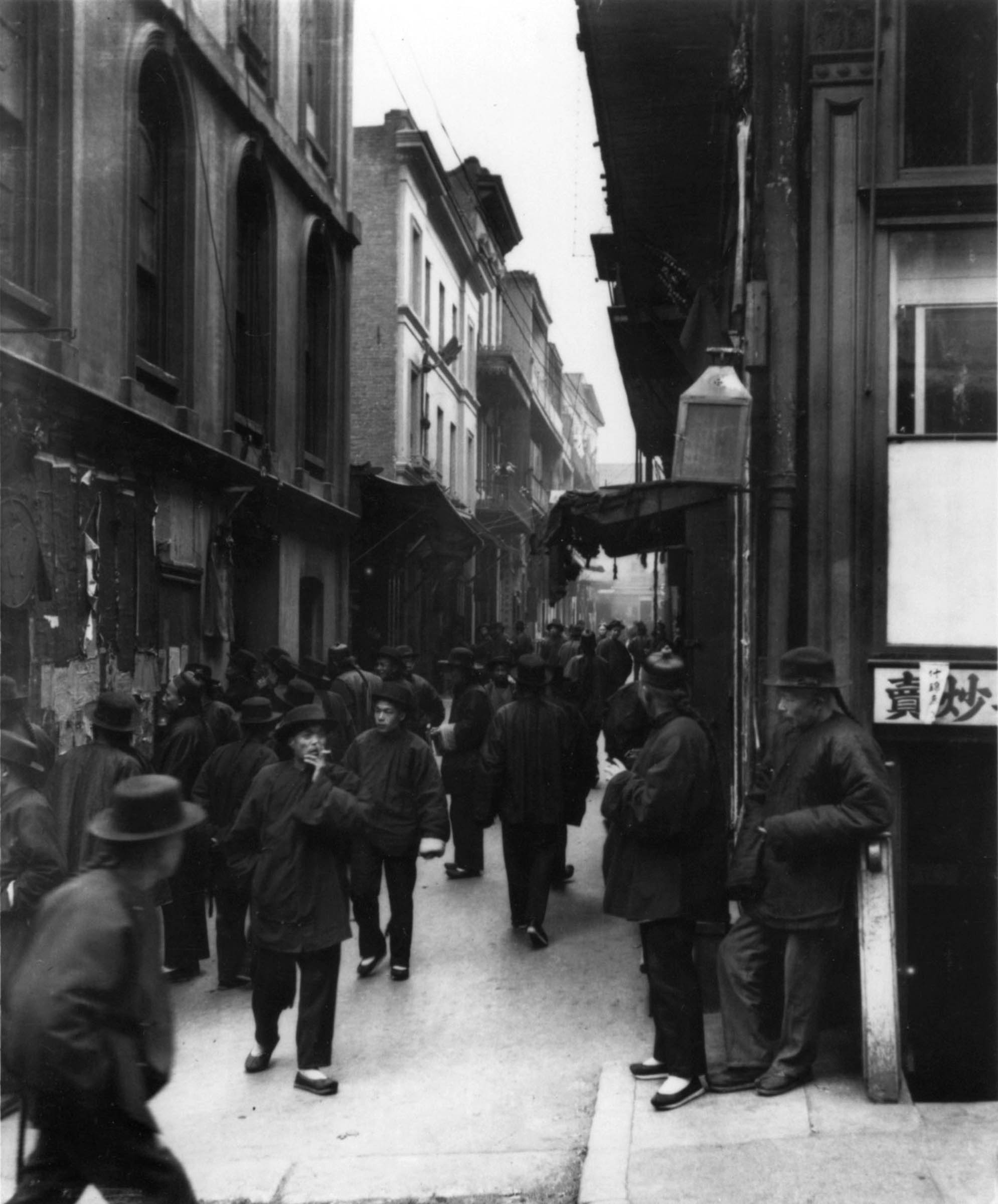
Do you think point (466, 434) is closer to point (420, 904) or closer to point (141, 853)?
point (420, 904)

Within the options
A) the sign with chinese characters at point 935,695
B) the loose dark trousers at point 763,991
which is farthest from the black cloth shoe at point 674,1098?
the sign with chinese characters at point 935,695

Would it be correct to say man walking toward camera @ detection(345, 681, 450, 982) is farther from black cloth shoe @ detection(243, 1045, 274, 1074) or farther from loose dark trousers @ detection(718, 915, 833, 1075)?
loose dark trousers @ detection(718, 915, 833, 1075)

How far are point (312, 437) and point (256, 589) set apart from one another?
373 cm

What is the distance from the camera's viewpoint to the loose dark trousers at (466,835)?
1051 cm

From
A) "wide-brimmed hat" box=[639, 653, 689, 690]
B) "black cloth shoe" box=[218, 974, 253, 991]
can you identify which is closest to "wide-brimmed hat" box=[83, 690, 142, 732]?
"black cloth shoe" box=[218, 974, 253, 991]

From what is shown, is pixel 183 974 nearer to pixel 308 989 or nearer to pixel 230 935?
pixel 230 935

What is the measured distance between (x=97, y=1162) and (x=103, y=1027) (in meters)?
0.40

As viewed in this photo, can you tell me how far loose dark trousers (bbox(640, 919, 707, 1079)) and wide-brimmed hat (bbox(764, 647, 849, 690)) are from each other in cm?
121

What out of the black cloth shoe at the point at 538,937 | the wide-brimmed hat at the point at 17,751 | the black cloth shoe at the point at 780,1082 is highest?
the wide-brimmed hat at the point at 17,751

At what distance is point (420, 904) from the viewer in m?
9.79

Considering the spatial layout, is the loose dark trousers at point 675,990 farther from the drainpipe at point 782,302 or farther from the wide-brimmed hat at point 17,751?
the wide-brimmed hat at point 17,751

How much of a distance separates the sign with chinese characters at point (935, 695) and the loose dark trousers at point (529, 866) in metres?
2.82

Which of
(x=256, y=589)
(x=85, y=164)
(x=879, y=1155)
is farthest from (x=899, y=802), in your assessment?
(x=256, y=589)

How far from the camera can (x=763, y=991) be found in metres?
6.01
